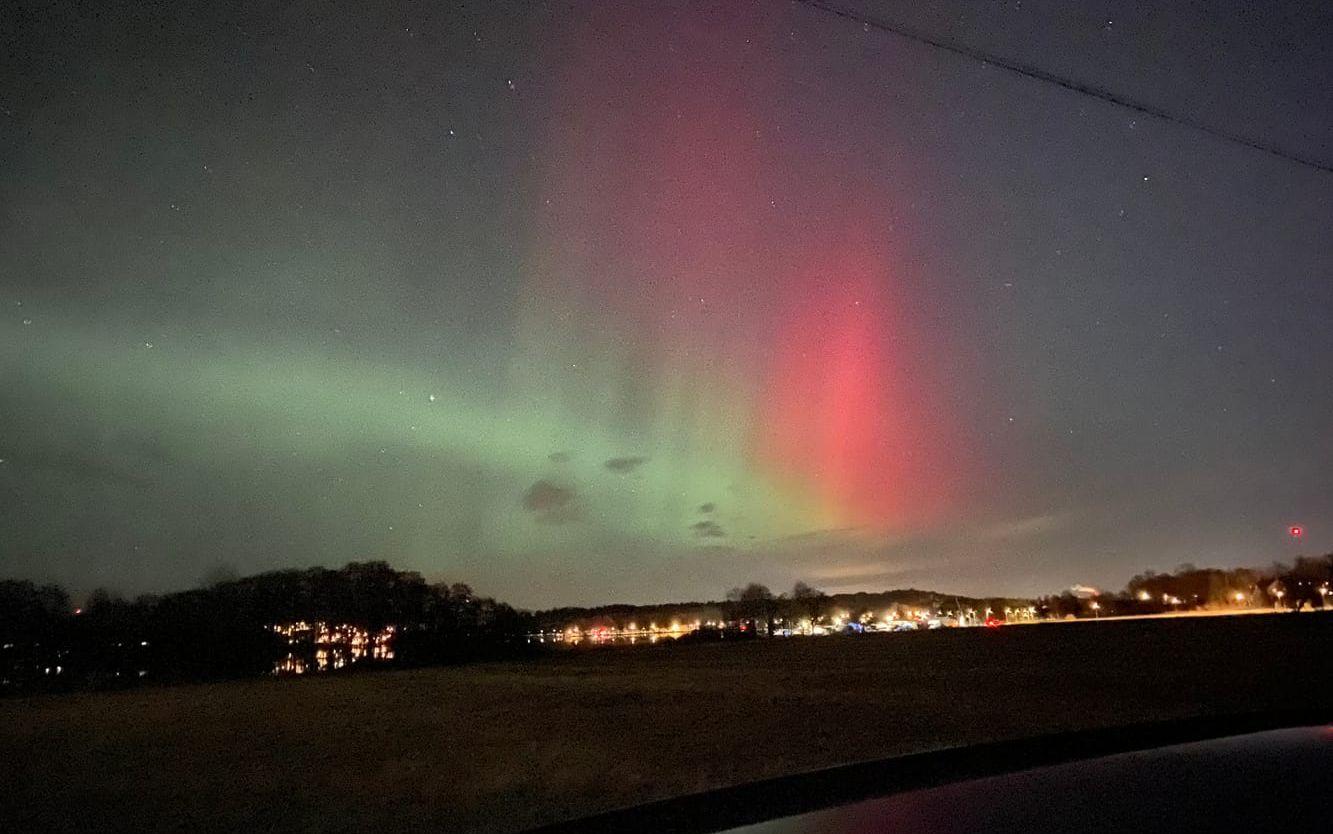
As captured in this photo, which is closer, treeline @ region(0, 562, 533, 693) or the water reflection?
treeline @ region(0, 562, 533, 693)

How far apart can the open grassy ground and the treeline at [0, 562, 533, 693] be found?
189 ft

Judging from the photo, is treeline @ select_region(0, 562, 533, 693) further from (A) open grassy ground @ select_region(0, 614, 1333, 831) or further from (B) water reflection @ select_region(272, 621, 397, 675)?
(A) open grassy ground @ select_region(0, 614, 1333, 831)

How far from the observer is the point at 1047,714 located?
56.1ft

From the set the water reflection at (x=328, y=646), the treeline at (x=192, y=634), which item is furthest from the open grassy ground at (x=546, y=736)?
the water reflection at (x=328, y=646)

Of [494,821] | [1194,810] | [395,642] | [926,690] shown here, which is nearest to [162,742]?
[494,821]

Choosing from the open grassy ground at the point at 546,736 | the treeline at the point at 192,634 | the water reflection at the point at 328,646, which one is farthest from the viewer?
the water reflection at the point at 328,646

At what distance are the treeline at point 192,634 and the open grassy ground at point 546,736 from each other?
57.7m

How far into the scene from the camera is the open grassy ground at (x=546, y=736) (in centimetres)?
1199

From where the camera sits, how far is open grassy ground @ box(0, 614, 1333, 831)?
11992 mm

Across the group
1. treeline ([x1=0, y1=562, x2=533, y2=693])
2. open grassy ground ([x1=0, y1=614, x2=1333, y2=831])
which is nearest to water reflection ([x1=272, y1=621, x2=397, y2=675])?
treeline ([x1=0, y1=562, x2=533, y2=693])

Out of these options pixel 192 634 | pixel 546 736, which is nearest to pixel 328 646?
pixel 192 634

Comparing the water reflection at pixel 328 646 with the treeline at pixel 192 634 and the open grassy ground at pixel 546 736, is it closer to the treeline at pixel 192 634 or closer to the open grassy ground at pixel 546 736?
the treeline at pixel 192 634

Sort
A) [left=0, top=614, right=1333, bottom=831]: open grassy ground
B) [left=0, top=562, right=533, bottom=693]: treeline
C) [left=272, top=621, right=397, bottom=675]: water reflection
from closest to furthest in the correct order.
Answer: [left=0, top=614, right=1333, bottom=831]: open grassy ground → [left=0, top=562, right=533, bottom=693]: treeline → [left=272, top=621, right=397, bottom=675]: water reflection

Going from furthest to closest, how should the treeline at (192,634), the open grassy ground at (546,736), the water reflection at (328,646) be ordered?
the water reflection at (328,646)
the treeline at (192,634)
the open grassy ground at (546,736)
